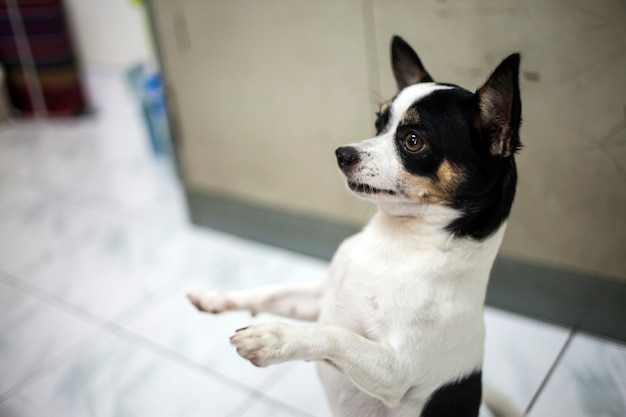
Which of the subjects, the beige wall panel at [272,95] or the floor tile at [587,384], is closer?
the floor tile at [587,384]

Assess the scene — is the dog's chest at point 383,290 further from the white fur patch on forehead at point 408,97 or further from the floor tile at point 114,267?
the floor tile at point 114,267

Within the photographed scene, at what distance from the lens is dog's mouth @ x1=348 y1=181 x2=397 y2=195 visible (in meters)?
0.97

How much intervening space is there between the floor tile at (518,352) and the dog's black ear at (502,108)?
679mm

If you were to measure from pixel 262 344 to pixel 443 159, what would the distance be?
42 centimetres

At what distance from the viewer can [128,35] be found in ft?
11.0

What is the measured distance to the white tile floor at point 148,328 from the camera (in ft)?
4.64

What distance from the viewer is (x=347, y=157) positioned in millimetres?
973

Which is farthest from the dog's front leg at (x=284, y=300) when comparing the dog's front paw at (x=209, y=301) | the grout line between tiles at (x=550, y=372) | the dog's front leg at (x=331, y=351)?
the grout line between tiles at (x=550, y=372)

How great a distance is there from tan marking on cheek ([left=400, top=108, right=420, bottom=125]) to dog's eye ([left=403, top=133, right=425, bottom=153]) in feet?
0.07

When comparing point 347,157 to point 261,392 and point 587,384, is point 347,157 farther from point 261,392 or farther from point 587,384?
point 587,384

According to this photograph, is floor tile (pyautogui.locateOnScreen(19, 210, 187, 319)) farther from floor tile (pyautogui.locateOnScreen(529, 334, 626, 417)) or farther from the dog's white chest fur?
floor tile (pyautogui.locateOnScreen(529, 334, 626, 417))

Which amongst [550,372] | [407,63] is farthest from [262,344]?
[550,372]

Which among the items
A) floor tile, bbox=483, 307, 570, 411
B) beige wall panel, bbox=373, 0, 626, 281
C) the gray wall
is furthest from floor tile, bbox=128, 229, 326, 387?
beige wall panel, bbox=373, 0, 626, 281

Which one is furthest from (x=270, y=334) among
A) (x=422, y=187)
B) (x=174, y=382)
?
(x=174, y=382)
